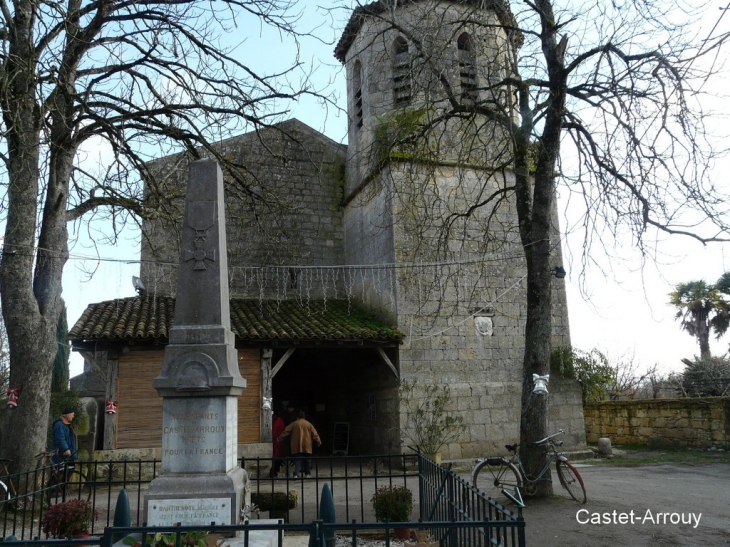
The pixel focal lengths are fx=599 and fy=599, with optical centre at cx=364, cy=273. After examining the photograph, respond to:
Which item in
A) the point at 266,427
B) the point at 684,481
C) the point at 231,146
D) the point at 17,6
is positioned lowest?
the point at 684,481

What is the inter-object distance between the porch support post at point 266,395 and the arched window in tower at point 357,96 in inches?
288

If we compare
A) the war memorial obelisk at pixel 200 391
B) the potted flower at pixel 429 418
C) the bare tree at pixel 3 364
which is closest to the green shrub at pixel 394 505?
the war memorial obelisk at pixel 200 391

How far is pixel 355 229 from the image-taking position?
17188mm

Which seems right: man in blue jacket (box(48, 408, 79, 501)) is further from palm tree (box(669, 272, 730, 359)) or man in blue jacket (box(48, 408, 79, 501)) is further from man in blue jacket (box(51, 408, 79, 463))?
palm tree (box(669, 272, 730, 359))

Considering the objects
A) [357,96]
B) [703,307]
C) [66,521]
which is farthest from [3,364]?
[703,307]

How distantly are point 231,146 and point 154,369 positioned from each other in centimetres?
794

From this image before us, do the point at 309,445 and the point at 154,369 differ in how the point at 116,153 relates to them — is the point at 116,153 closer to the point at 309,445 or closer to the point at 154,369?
the point at 154,369

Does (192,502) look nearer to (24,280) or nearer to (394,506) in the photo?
(394,506)

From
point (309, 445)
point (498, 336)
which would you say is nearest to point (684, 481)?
point (498, 336)

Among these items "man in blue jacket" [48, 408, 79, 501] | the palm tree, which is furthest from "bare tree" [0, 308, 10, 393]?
the palm tree

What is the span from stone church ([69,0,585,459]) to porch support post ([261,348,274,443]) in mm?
29

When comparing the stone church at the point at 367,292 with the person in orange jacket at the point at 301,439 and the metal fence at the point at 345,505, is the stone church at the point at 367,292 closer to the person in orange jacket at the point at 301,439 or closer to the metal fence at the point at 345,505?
the person in orange jacket at the point at 301,439

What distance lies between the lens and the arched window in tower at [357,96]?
17.2 m

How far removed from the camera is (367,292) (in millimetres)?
15586
